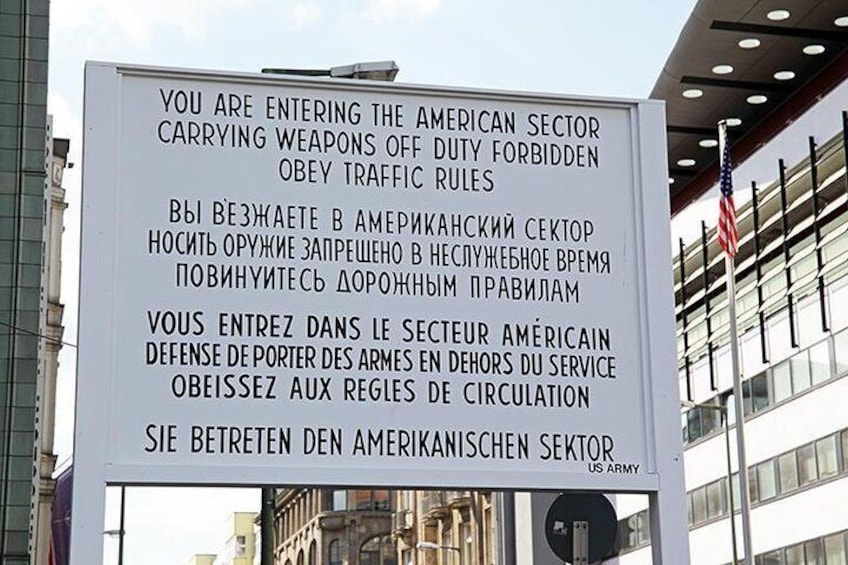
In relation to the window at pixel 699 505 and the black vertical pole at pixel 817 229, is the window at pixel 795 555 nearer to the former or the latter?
the black vertical pole at pixel 817 229

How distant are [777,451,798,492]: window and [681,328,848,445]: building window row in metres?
1.61

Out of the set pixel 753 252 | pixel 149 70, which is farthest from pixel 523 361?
pixel 753 252

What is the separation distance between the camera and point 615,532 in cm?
1052

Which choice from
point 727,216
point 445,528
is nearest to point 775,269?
point 727,216

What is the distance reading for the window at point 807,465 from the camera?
45312 mm

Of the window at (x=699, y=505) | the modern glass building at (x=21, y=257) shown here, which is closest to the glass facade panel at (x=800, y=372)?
the window at (x=699, y=505)

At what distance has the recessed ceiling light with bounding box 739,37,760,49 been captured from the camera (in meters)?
44.9

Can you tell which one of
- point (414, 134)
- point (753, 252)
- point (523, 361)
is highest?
point (753, 252)

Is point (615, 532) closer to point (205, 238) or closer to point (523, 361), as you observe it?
point (523, 361)

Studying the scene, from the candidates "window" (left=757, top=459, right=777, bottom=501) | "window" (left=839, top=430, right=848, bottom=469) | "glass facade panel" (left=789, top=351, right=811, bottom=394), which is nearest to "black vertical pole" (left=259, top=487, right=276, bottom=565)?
"window" (left=839, top=430, right=848, bottom=469)

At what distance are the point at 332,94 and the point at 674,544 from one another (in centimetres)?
280

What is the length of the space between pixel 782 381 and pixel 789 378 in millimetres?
609

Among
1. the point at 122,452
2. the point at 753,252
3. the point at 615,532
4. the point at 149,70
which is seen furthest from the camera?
the point at 753,252

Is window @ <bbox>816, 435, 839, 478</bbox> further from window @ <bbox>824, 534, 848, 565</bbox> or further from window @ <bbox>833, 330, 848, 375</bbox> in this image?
window @ <bbox>833, 330, 848, 375</bbox>
